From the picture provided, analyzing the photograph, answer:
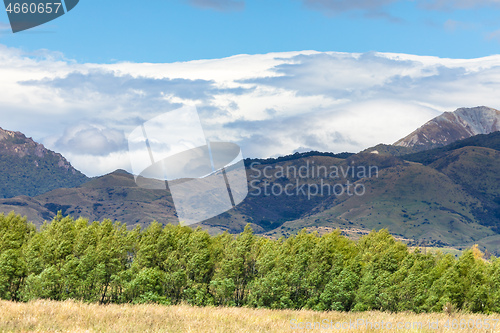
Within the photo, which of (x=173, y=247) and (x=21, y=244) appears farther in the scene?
(x=21, y=244)

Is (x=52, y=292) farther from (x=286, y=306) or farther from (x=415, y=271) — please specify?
(x=415, y=271)

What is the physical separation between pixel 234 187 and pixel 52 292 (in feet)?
107

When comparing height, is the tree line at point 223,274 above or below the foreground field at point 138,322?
below

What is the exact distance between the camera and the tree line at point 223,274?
63.2m

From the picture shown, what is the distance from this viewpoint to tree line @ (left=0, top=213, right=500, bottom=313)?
63250mm

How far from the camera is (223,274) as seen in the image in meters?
67.8

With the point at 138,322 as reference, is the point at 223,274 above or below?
below

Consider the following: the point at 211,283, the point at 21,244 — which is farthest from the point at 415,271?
the point at 21,244

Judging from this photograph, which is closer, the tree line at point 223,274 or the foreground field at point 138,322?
the foreground field at point 138,322

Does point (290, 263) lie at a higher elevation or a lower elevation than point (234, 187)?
lower

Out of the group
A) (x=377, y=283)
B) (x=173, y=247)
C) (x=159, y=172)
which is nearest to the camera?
(x=159, y=172)

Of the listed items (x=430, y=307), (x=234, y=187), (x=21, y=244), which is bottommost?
(x=430, y=307)

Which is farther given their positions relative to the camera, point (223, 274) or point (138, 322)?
point (223, 274)

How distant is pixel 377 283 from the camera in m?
66.4
